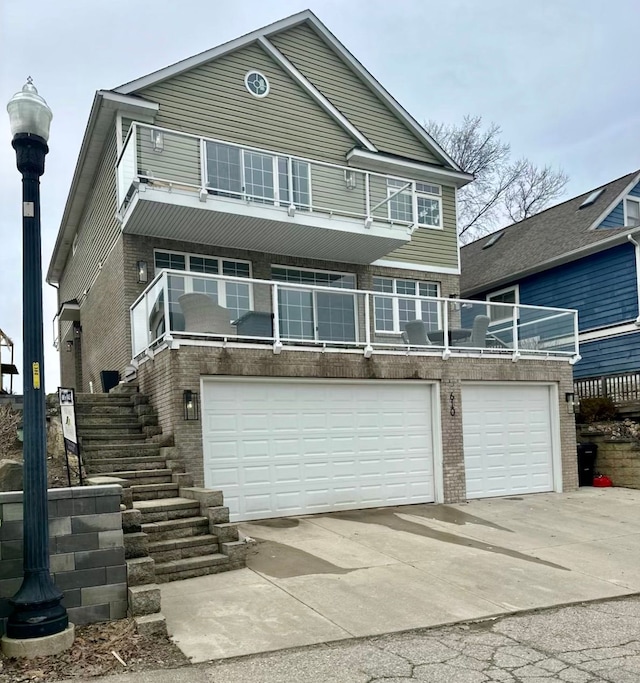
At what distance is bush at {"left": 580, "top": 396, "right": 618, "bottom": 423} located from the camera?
1560 cm

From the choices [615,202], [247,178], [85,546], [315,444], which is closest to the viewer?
[85,546]

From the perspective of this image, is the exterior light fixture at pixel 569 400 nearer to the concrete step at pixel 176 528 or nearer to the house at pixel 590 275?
the house at pixel 590 275

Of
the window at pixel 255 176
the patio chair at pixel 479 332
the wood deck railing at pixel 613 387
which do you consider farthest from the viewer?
the wood deck railing at pixel 613 387

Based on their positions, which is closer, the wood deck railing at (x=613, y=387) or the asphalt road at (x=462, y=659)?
the asphalt road at (x=462, y=659)

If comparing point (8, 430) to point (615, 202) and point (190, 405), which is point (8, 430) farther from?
point (615, 202)

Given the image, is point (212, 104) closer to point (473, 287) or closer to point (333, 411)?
point (333, 411)

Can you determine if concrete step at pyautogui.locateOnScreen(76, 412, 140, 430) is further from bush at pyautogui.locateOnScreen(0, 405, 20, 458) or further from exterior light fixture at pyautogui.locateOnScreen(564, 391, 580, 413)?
exterior light fixture at pyautogui.locateOnScreen(564, 391, 580, 413)

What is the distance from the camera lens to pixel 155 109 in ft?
42.9

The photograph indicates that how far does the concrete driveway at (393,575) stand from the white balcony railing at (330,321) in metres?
3.06

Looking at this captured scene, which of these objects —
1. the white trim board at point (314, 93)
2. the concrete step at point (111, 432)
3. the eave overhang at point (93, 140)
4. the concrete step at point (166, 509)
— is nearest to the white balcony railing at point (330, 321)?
the concrete step at point (111, 432)

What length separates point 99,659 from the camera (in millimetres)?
4871

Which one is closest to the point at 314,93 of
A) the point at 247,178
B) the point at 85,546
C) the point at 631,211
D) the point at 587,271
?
the point at 247,178

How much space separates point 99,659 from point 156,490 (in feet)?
12.0

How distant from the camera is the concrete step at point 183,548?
7.05 metres
